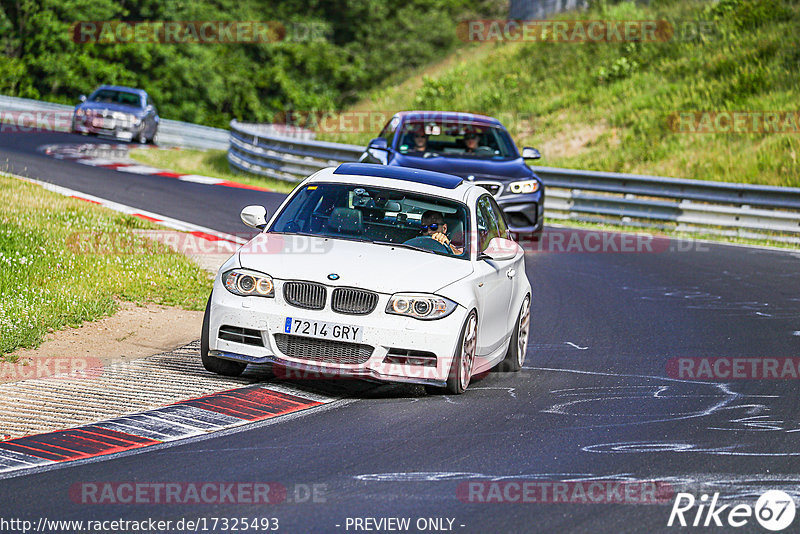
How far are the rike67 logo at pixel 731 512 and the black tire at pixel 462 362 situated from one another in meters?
2.45

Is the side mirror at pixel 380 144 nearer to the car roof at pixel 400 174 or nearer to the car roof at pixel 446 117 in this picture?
the car roof at pixel 446 117

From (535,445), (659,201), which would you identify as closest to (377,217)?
(535,445)

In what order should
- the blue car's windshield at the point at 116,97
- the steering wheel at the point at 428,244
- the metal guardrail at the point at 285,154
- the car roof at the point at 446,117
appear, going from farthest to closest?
the blue car's windshield at the point at 116,97 → the metal guardrail at the point at 285,154 → the car roof at the point at 446,117 → the steering wheel at the point at 428,244

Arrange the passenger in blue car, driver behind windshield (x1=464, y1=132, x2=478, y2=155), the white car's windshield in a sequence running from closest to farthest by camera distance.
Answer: the white car's windshield < the passenger in blue car < driver behind windshield (x1=464, y1=132, x2=478, y2=155)

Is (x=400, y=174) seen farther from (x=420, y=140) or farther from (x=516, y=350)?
(x=420, y=140)

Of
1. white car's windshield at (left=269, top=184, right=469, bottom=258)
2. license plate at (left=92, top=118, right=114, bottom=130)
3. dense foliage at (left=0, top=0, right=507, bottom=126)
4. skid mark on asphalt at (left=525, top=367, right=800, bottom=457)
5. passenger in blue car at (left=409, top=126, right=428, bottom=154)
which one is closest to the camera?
skid mark on asphalt at (left=525, top=367, right=800, bottom=457)

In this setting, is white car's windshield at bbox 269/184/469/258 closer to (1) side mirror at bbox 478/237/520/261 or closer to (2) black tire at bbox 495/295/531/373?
(1) side mirror at bbox 478/237/520/261

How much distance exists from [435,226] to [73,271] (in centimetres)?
480

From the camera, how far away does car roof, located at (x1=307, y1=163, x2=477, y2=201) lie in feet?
32.0

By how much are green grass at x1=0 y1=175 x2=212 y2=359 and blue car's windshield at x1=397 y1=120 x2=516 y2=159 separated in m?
4.07

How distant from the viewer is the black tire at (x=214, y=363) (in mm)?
8703

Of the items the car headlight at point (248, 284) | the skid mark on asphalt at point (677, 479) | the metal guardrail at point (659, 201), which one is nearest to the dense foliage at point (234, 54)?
the metal guardrail at point (659, 201)

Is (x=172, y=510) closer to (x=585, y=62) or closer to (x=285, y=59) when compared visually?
(x=585, y=62)

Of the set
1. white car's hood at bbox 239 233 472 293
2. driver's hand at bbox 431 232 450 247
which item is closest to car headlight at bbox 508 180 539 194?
driver's hand at bbox 431 232 450 247
